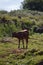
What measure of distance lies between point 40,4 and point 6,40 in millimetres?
47789

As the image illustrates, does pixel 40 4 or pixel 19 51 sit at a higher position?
pixel 19 51

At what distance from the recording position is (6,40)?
1113 inches

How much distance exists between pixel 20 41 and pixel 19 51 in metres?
5.13

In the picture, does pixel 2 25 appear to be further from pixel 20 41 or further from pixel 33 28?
pixel 20 41

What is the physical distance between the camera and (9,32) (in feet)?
115

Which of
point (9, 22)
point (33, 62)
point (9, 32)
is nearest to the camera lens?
point (33, 62)

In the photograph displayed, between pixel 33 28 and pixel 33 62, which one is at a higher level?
pixel 33 62

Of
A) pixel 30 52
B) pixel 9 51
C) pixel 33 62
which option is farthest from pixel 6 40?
pixel 33 62

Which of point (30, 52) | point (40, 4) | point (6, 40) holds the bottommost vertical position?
point (40, 4)

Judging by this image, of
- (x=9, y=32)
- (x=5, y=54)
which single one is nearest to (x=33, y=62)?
(x=5, y=54)

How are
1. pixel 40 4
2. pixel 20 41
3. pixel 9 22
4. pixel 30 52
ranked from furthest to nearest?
1. pixel 40 4
2. pixel 9 22
3. pixel 20 41
4. pixel 30 52

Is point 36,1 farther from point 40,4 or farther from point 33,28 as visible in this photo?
point 33,28

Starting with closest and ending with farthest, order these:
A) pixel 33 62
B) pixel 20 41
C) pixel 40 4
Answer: pixel 33 62, pixel 20 41, pixel 40 4

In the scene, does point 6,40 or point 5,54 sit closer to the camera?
point 5,54
